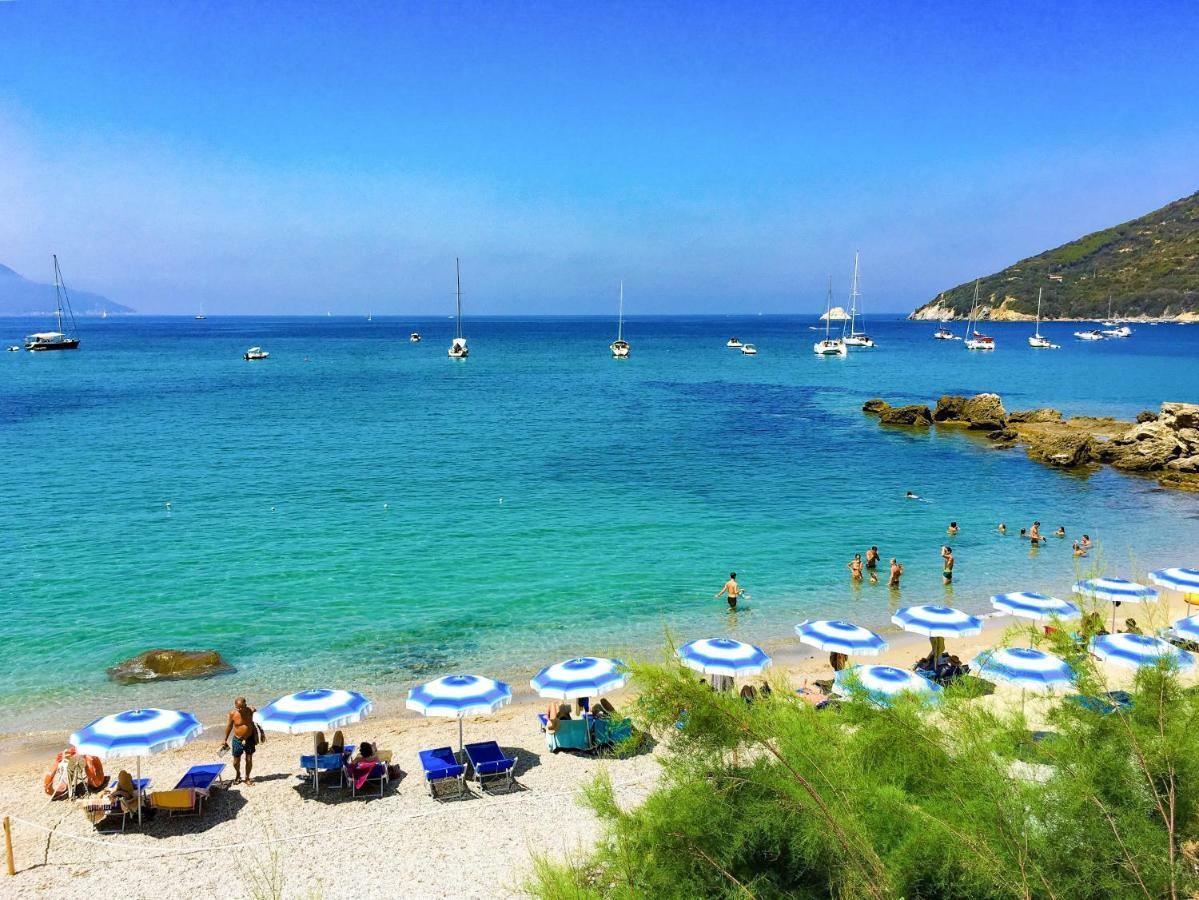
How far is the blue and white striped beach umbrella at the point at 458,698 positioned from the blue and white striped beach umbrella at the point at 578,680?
0.70m

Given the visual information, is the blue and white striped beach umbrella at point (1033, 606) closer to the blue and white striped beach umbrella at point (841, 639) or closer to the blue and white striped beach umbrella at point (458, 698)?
the blue and white striped beach umbrella at point (841, 639)

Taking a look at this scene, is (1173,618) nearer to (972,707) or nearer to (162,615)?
(972,707)

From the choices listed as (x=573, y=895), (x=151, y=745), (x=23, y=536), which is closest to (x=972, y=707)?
(x=573, y=895)

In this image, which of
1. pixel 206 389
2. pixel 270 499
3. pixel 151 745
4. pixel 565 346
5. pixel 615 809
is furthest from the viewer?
pixel 565 346

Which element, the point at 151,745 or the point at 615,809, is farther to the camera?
the point at 151,745

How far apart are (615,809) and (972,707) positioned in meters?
4.06

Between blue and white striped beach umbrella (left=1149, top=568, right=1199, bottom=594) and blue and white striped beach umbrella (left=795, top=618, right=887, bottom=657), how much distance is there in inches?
319

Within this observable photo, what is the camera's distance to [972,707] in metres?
8.69

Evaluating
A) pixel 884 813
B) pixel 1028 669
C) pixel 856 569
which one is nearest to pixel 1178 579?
pixel 856 569

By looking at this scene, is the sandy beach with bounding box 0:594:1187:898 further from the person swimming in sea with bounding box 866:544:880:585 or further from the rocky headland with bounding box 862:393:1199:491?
the rocky headland with bounding box 862:393:1199:491

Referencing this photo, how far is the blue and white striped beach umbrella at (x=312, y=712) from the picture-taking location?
12.6 metres

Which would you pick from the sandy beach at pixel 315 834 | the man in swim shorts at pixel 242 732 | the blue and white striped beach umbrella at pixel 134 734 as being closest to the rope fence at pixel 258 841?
the sandy beach at pixel 315 834

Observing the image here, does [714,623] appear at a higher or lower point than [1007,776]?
lower

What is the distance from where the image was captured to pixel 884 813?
7.20 m
